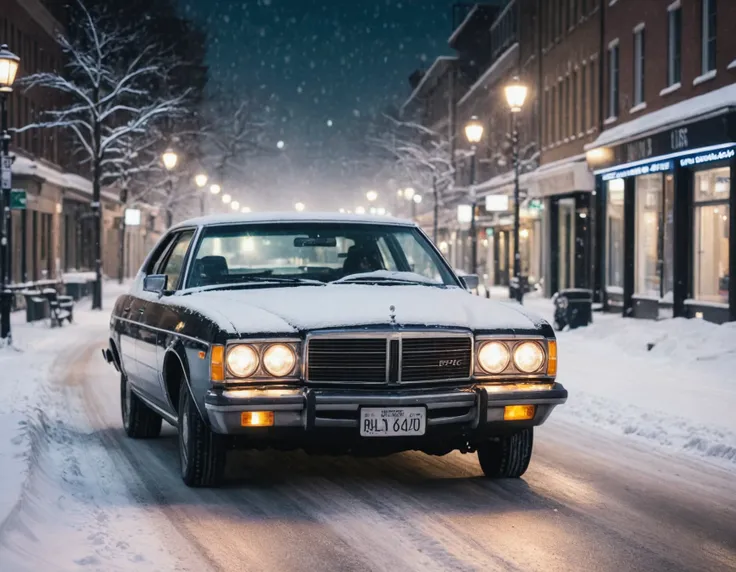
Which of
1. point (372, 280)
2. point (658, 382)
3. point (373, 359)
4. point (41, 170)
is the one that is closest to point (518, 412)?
point (373, 359)

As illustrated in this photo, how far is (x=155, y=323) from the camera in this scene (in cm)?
899

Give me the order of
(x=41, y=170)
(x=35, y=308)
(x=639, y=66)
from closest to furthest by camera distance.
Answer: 1. (x=639, y=66)
2. (x=35, y=308)
3. (x=41, y=170)

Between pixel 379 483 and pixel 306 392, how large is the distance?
1.22 meters

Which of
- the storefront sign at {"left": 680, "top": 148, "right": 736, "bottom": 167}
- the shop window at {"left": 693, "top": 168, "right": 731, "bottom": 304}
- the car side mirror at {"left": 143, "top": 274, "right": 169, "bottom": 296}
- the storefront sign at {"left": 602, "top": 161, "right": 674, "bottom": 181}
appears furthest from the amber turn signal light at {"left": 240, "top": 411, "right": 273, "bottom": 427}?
the storefront sign at {"left": 602, "top": 161, "right": 674, "bottom": 181}

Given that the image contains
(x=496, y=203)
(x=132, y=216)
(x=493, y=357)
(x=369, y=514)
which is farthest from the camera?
(x=132, y=216)

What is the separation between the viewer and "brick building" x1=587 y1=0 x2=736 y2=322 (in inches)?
867

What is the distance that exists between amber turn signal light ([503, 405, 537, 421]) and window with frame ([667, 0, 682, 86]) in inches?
736

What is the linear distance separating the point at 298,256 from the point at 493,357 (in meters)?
2.04

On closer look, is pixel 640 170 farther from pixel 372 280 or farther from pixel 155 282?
pixel 155 282

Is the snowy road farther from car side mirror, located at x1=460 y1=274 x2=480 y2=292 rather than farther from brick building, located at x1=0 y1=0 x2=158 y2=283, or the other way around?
brick building, located at x1=0 y1=0 x2=158 y2=283

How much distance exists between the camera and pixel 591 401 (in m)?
13.2

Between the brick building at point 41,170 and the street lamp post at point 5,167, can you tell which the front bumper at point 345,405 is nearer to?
the street lamp post at point 5,167

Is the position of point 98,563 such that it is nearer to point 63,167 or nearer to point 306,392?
point 306,392

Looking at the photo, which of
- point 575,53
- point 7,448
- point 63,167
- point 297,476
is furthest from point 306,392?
point 63,167
